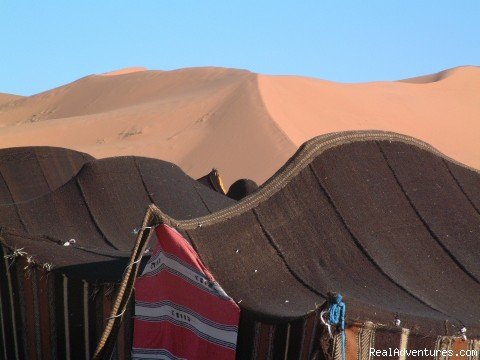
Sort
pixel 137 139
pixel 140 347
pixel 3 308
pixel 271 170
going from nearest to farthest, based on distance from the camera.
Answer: pixel 140 347 → pixel 3 308 → pixel 271 170 → pixel 137 139

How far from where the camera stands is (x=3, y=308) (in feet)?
20.4

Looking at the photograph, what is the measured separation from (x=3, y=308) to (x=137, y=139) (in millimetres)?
27647

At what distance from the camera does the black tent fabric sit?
5477 mm

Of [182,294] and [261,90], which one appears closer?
[182,294]

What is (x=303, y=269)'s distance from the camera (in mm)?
5168

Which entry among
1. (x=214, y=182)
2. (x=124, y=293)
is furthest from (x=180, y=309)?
(x=214, y=182)

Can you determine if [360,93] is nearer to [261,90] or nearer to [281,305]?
[261,90]

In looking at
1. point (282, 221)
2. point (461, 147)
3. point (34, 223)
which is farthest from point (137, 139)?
point (282, 221)

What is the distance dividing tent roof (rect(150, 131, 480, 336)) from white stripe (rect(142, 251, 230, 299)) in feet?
0.50

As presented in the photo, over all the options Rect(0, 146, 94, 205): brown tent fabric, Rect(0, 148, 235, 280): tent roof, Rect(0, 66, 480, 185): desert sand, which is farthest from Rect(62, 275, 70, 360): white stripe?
Rect(0, 66, 480, 185): desert sand

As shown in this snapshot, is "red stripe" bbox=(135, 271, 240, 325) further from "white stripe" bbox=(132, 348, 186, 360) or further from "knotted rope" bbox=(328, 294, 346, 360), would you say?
"knotted rope" bbox=(328, 294, 346, 360)

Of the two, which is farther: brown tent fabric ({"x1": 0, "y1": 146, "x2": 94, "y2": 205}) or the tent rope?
brown tent fabric ({"x1": 0, "y1": 146, "x2": 94, "y2": 205})

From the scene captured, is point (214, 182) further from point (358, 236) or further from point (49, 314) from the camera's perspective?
point (358, 236)

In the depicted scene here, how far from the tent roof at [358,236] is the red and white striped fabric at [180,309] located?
15 centimetres
